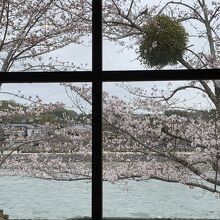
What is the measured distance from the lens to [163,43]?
1.71 metres

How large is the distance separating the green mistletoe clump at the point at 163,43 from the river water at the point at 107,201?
655mm

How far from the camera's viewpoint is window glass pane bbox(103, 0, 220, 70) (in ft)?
6.10

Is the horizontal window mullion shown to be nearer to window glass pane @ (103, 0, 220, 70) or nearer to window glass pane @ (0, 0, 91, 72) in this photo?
window glass pane @ (103, 0, 220, 70)

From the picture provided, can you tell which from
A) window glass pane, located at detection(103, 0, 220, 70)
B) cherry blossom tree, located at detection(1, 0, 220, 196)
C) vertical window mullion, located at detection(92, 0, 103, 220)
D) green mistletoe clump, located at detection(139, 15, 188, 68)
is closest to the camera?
vertical window mullion, located at detection(92, 0, 103, 220)

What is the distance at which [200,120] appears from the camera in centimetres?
227

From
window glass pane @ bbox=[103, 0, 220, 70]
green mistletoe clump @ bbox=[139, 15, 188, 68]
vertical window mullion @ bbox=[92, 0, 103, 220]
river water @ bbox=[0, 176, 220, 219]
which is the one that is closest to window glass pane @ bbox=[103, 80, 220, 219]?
Answer: river water @ bbox=[0, 176, 220, 219]

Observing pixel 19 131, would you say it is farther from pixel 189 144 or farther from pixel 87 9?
pixel 189 144

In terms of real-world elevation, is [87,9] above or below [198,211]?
above

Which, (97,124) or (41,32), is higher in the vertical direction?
(41,32)

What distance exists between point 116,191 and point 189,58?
75 cm

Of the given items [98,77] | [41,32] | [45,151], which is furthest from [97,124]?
[41,32]

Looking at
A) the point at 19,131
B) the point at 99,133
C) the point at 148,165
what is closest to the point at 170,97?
the point at 148,165

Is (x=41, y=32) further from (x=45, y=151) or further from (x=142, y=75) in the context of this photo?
(x=142, y=75)

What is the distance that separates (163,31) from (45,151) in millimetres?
913
